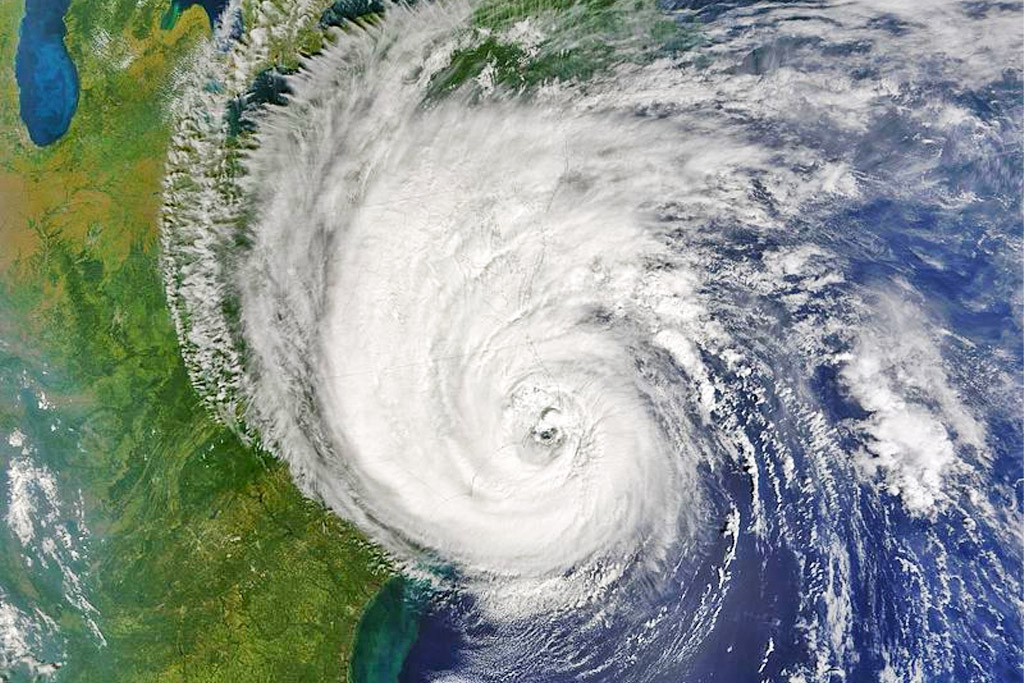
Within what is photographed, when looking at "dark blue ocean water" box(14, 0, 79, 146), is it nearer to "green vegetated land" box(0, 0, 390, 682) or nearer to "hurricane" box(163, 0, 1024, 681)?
"green vegetated land" box(0, 0, 390, 682)

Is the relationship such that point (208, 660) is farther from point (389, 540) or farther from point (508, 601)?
point (508, 601)

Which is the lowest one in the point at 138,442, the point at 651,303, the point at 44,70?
the point at 651,303

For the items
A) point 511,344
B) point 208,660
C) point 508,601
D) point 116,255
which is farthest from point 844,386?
point 116,255

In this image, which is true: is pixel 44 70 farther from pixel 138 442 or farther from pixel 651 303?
pixel 651 303

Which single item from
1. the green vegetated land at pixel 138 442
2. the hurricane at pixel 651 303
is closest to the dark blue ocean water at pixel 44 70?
the green vegetated land at pixel 138 442

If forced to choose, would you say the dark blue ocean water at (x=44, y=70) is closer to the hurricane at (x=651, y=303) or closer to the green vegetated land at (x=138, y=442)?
the green vegetated land at (x=138, y=442)

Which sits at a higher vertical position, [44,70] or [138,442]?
[44,70]

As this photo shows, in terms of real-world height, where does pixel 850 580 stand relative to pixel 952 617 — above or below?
above

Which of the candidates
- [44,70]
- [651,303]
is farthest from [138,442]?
[651,303]

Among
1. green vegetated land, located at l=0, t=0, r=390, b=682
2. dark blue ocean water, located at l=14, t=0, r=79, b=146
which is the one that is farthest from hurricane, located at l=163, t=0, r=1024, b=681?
dark blue ocean water, located at l=14, t=0, r=79, b=146
